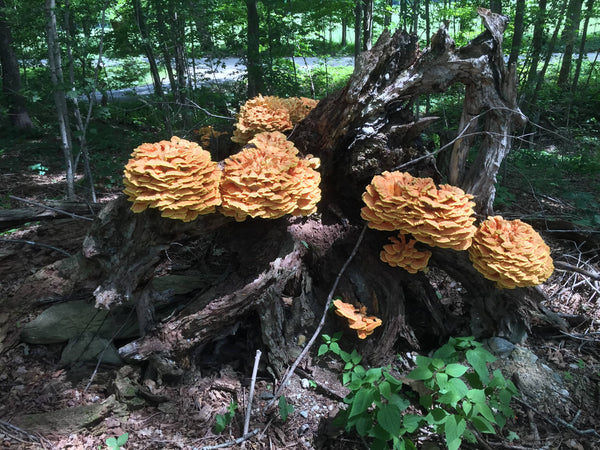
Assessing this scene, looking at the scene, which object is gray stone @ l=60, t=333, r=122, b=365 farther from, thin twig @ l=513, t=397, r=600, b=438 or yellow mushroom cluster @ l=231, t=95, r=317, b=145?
thin twig @ l=513, t=397, r=600, b=438

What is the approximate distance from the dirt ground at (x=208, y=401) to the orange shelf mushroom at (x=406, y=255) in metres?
1.05

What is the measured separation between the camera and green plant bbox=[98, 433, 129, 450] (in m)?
2.71

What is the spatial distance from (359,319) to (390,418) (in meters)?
1.02

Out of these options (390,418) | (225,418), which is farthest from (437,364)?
(225,418)

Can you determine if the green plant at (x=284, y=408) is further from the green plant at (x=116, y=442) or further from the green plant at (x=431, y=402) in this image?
the green plant at (x=116, y=442)

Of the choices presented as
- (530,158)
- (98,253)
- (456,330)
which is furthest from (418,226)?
(530,158)

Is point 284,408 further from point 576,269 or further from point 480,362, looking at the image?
point 576,269

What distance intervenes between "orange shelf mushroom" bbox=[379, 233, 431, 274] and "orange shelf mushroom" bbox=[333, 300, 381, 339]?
524 millimetres

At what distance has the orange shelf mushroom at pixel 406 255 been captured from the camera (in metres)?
3.25

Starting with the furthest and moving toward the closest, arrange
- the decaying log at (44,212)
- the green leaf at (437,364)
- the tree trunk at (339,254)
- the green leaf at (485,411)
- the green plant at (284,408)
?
the decaying log at (44,212)
the tree trunk at (339,254)
the green plant at (284,408)
the green leaf at (437,364)
the green leaf at (485,411)

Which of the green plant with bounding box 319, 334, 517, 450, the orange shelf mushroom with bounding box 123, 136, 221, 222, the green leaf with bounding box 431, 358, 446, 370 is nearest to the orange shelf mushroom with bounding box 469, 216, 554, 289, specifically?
the green plant with bounding box 319, 334, 517, 450

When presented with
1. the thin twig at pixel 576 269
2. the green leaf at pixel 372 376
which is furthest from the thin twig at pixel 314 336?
the thin twig at pixel 576 269

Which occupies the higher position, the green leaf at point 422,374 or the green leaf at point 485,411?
the green leaf at point 422,374

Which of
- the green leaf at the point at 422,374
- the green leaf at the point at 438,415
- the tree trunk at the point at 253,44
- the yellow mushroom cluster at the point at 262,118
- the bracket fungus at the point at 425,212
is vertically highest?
the tree trunk at the point at 253,44
